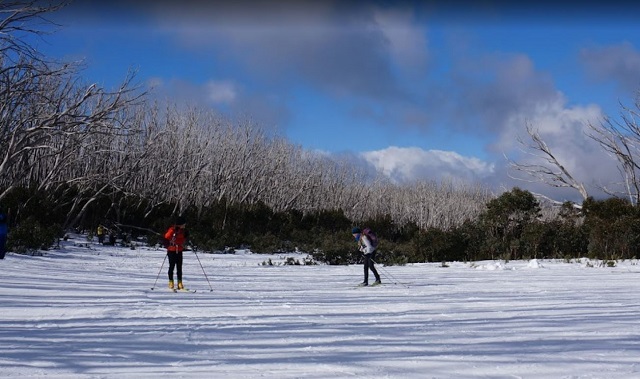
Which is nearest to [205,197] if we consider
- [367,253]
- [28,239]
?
[28,239]

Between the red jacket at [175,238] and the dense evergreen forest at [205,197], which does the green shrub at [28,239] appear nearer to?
the dense evergreen forest at [205,197]

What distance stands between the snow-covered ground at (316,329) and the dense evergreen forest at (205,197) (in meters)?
5.39

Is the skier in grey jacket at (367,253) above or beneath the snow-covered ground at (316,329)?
above

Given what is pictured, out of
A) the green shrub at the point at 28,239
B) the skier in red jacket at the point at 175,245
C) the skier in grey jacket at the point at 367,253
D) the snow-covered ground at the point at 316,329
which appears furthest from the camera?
the green shrub at the point at 28,239

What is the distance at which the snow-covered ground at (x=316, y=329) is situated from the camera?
5.22 meters

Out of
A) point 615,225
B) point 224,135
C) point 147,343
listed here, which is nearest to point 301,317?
point 147,343

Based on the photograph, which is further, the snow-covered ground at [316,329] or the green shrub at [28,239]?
the green shrub at [28,239]

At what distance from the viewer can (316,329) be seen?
24.3 ft

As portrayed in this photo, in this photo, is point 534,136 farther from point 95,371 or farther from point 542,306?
point 95,371

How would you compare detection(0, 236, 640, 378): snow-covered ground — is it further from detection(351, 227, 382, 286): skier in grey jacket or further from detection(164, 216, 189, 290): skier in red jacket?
detection(164, 216, 189, 290): skier in red jacket

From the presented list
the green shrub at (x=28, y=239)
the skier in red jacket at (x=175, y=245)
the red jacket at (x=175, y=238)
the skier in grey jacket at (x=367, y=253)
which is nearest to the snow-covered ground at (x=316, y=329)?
the skier in grey jacket at (x=367, y=253)

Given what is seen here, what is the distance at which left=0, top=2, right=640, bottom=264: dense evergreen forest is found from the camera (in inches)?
827

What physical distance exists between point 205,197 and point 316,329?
140ft

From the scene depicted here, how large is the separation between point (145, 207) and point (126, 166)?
3130 mm
